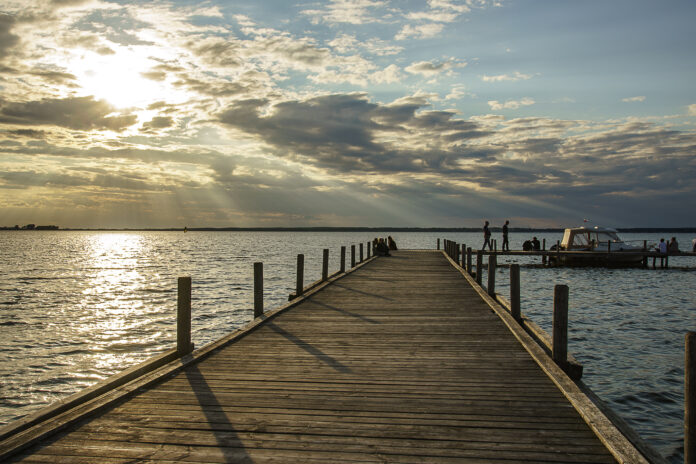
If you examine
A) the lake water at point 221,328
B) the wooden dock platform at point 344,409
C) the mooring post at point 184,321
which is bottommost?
the lake water at point 221,328

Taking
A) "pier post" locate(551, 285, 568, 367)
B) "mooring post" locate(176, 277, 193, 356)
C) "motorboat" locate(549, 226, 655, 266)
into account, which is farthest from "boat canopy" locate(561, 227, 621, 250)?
"mooring post" locate(176, 277, 193, 356)

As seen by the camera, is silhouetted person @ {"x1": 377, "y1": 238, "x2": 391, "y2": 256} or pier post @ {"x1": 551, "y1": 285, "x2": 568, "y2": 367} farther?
silhouetted person @ {"x1": 377, "y1": 238, "x2": 391, "y2": 256}

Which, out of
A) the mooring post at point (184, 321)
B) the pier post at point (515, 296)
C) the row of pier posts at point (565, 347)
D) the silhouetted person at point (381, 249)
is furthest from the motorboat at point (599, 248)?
the mooring post at point (184, 321)

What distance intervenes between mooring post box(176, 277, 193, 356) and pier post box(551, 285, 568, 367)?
4.98 m

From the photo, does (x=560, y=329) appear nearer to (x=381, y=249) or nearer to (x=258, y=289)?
(x=258, y=289)

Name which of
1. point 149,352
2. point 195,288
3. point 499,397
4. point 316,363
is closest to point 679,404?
point 499,397

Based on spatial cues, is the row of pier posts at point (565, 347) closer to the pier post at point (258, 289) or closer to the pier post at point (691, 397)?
the pier post at point (691, 397)

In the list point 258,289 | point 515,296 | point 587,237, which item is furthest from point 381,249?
point 515,296

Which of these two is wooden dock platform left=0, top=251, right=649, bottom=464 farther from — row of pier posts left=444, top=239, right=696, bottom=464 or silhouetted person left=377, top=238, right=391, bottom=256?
silhouetted person left=377, top=238, right=391, bottom=256

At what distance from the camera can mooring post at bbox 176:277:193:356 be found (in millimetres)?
6977

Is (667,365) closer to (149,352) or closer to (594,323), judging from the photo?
(594,323)

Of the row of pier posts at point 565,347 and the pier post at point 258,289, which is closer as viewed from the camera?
the row of pier posts at point 565,347

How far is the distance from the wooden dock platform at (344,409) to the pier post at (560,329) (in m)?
0.20

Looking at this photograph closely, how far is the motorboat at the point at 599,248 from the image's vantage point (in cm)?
3662
